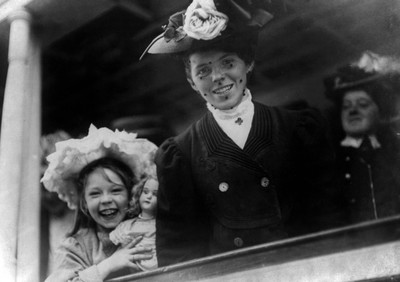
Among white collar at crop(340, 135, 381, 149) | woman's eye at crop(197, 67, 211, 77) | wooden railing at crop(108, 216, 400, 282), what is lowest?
wooden railing at crop(108, 216, 400, 282)

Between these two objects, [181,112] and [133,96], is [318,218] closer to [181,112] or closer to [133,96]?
[181,112]

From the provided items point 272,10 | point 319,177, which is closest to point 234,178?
point 319,177

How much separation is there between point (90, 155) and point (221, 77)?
1.22 meters

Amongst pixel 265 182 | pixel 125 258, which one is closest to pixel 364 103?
pixel 265 182

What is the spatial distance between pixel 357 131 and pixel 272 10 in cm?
103

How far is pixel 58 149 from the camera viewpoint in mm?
5168

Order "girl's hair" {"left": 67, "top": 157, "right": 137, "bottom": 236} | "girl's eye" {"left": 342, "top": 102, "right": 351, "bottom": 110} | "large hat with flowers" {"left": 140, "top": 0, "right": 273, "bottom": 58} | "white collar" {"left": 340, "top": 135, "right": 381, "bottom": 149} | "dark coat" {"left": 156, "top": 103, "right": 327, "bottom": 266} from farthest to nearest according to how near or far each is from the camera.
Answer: "girl's hair" {"left": 67, "top": 157, "right": 137, "bottom": 236}
"large hat with flowers" {"left": 140, "top": 0, "right": 273, "bottom": 58}
"dark coat" {"left": 156, "top": 103, "right": 327, "bottom": 266}
"girl's eye" {"left": 342, "top": 102, "right": 351, "bottom": 110}
"white collar" {"left": 340, "top": 135, "right": 381, "bottom": 149}

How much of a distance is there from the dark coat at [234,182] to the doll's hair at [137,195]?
0.21 meters

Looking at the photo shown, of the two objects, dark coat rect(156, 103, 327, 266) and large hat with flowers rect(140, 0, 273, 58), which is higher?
large hat with flowers rect(140, 0, 273, 58)

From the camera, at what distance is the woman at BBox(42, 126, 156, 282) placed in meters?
4.65

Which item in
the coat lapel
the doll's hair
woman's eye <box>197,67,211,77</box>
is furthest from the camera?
the doll's hair

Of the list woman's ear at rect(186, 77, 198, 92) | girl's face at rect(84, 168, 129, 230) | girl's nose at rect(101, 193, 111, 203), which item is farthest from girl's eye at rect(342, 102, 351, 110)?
girl's nose at rect(101, 193, 111, 203)

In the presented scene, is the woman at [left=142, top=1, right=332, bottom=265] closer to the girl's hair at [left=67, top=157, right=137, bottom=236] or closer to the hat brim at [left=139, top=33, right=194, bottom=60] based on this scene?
the hat brim at [left=139, top=33, right=194, bottom=60]

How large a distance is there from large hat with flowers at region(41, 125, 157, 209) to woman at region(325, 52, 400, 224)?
1.43m
